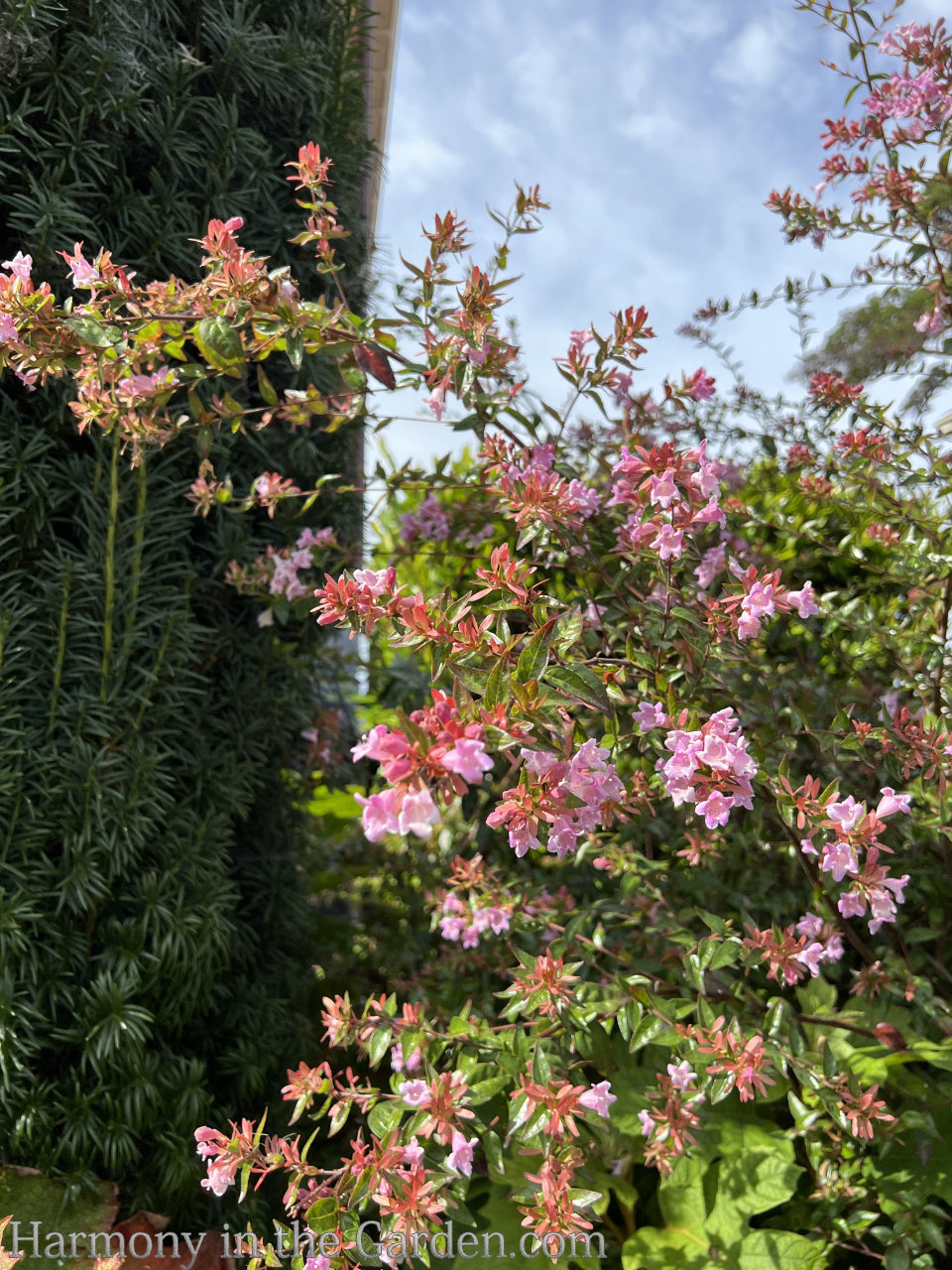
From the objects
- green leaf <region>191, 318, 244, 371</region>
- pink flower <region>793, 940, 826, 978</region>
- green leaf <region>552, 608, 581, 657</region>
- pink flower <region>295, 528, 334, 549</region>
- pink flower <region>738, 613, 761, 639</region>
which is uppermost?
pink flower <region>295, 528, 334, 549</region>

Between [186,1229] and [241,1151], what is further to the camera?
[186,1229]

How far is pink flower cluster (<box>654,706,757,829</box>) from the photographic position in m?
1.09

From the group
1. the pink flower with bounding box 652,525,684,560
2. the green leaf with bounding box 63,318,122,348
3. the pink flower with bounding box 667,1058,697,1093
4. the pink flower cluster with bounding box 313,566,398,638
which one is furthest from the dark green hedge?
the pink flower with bounding box 652,525,684,560

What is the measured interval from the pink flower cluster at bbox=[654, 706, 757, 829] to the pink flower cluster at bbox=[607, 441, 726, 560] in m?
0.28

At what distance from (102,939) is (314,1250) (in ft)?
2.50

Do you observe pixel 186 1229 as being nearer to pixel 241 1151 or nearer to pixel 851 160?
pixel 241 1151

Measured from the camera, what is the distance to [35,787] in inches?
67.6

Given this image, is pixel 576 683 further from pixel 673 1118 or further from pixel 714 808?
pixel 673 1118

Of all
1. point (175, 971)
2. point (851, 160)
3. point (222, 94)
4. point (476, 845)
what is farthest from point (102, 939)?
point (851, 160)

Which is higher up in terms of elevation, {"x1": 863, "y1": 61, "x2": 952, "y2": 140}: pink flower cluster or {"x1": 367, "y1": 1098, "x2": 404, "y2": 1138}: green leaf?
{"x1": 863, "y1": 61, "x2": 952, "y2": 140}: pink flower cluster

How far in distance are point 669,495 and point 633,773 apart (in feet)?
1.74

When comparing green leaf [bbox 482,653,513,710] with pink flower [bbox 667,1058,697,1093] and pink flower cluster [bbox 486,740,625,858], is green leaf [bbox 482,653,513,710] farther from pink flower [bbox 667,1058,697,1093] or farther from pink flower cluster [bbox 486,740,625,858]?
pink flower [bbox 667,1058,697,1093]

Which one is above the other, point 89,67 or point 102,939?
point 89,67

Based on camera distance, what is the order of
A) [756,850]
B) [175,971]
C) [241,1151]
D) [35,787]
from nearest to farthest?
[241,1151] → [35,787] → [175,971] → [756,850]
